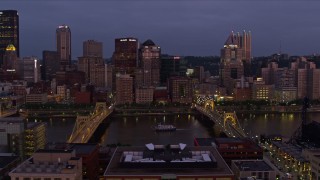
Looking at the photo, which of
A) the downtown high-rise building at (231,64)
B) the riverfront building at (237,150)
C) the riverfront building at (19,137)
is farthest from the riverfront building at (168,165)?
the downtown high-rise building at (231,64)

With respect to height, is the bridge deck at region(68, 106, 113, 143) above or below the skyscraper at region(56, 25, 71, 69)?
below

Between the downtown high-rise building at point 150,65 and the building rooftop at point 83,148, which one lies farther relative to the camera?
the downtown high-rise building at point 150,65

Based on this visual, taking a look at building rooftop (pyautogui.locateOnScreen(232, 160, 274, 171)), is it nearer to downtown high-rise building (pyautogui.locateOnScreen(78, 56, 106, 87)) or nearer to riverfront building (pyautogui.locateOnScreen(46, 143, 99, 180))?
riverfront building (pyautogui.locateOnScreen(46, 143, 99, 180))

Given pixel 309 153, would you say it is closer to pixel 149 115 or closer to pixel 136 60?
pixel 149 115

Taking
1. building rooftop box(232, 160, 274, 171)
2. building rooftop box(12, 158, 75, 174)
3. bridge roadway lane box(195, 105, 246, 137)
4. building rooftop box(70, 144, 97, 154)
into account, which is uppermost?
building rooftop box(12, 158, 75, 174)

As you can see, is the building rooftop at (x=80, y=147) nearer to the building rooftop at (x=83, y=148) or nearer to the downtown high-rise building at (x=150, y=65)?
the building rooftop at (x=83, y=148)

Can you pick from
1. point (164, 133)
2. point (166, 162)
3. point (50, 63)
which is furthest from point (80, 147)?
point (50, 63)

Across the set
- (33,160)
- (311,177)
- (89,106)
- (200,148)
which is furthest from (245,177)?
(89,106)

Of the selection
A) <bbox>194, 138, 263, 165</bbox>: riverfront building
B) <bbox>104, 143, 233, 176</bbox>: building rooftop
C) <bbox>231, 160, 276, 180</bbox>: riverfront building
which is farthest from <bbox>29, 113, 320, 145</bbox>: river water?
<bbox>104, 143, 233, 176</bbox>: building rooftop
